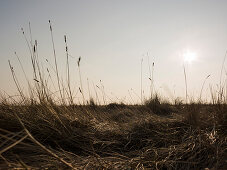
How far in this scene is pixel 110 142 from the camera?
1588 mm

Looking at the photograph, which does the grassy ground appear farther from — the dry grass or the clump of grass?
the clump of grass

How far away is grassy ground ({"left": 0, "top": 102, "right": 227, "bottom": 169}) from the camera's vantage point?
3.72 feet

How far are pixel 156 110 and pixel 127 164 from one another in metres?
3.35

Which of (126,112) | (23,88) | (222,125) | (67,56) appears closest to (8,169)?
(222,125)

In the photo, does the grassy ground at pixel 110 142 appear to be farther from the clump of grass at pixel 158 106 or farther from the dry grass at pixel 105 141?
the clump of grass at pixel 158 106

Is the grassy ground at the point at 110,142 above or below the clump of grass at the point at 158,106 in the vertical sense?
below

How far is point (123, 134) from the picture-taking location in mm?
1790

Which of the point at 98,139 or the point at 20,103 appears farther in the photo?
the point at 20,103

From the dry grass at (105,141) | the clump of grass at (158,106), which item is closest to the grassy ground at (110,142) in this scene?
the dry grass at (105,141)

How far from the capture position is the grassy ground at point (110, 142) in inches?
44.7

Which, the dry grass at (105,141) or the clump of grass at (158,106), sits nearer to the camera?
the dry grass at (105,141)

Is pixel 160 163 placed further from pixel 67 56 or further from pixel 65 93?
pixel 67 56

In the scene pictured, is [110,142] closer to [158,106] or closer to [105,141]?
[105,141]

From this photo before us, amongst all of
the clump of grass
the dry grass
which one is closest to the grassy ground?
the dry grass
